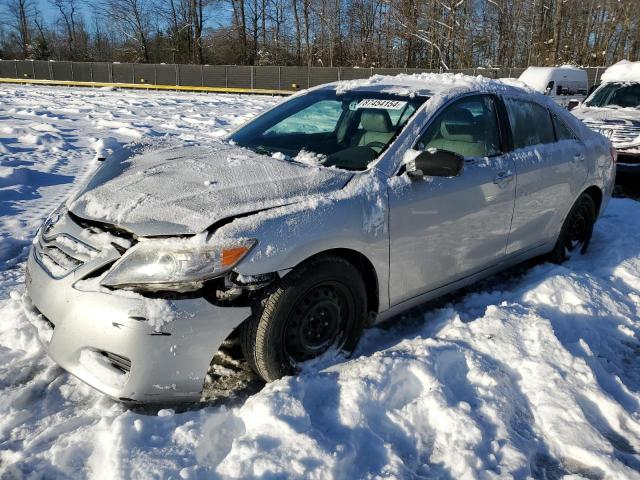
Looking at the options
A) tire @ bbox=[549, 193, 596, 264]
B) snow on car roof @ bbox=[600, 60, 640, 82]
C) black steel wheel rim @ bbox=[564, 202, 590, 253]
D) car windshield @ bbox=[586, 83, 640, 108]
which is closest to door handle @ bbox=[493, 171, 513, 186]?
tire @ bbox=[549, 193, 596, 264]

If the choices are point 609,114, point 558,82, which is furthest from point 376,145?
point 558,82

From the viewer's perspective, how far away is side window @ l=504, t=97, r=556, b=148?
391 cm

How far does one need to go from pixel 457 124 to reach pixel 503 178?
0.49 metres

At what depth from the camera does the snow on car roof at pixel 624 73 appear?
9836 mm

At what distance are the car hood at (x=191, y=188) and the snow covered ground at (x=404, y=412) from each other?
2.83ft

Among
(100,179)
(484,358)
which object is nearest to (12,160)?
(100,179)

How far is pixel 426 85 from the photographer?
367 centimetres

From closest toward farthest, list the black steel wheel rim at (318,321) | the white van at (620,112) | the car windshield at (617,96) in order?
the black steel wheel rim at (318,321)
the white van at (620,112)
the car windshield at (617,96)

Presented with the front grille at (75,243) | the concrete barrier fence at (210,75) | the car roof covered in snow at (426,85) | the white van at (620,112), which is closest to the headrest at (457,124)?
the car roof covered in snow at (426,85)

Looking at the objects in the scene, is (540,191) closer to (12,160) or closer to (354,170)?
(354,170)

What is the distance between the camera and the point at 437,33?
36906mm

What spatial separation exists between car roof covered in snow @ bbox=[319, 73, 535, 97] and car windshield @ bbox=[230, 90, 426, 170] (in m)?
0.08

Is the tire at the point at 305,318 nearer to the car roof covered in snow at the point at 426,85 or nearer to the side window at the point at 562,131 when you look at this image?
the car roof covered in snow at the point at 426,85

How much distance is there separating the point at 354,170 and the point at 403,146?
14.3 inches
